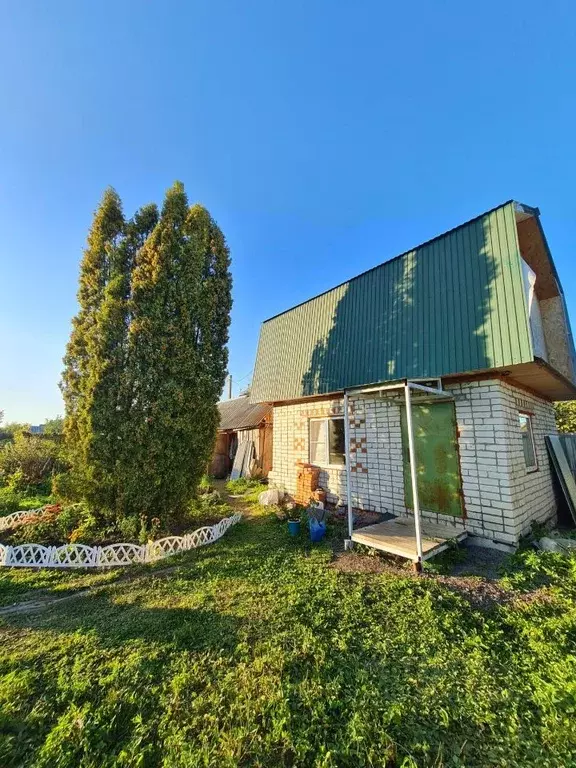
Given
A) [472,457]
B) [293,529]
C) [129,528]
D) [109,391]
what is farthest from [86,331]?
→ [472,457]

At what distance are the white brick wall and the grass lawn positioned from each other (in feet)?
4.50

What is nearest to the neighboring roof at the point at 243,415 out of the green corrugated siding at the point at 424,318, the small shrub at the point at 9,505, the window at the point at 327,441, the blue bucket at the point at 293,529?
the window at the point at 327,441

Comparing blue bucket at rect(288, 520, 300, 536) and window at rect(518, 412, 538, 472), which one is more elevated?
window at rect(518, 412, 538, 472)

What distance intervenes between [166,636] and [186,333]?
18.8ft

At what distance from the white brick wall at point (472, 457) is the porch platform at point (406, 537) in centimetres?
38

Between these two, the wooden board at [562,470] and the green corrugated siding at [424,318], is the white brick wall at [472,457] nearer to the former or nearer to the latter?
the wooden board at [562,470]

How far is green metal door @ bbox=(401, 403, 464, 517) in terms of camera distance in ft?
20.7

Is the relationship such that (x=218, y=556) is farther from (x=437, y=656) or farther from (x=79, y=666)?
(x=437, y=656)

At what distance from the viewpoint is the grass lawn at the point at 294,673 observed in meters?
2.12

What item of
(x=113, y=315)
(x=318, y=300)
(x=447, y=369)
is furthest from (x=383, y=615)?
(x=318, y=300)

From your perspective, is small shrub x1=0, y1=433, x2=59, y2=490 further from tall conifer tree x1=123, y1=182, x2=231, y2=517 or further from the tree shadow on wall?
the tree shadow on wall

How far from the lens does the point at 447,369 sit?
6.06m

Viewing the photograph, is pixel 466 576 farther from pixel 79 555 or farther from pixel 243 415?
pixel 243 415

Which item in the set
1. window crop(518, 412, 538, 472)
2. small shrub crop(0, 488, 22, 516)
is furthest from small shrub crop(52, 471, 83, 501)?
window crop(518, 412, 538, 472)
